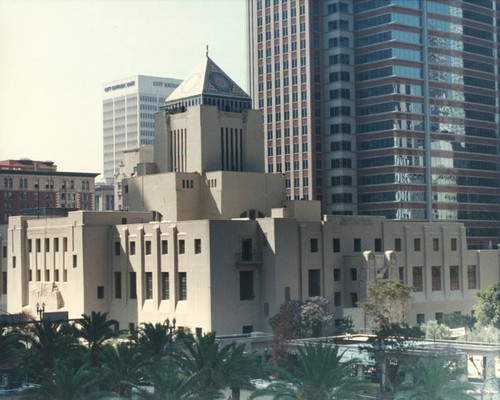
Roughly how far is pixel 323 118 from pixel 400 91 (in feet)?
45.5

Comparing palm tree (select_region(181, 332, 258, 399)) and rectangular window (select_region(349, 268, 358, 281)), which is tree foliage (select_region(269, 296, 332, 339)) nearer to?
rectangular window (select_region(349, 268, 358, 281))

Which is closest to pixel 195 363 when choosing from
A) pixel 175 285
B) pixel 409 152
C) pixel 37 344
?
pixel 37 344

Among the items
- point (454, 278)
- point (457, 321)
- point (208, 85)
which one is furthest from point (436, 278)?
point (208, 85)

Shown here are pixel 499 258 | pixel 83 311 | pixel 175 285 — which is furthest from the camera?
pixel 499 258

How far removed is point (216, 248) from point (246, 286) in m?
5.26

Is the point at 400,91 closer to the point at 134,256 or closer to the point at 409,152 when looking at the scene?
the point at 409,152

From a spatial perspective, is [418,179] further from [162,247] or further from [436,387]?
[436,387]

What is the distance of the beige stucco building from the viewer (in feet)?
346

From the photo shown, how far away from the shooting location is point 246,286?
348ft

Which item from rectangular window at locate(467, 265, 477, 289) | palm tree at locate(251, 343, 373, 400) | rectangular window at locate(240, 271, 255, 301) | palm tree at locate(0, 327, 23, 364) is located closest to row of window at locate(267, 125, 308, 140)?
rectangular window at locate(467, 265, 477, 289)

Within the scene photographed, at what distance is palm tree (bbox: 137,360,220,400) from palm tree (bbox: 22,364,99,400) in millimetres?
3393

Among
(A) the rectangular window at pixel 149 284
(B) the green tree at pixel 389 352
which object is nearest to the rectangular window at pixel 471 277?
(A) the rectangular window at pixel 149 284

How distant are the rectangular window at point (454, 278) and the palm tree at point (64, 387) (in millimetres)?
67384

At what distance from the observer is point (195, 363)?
2795 inches
